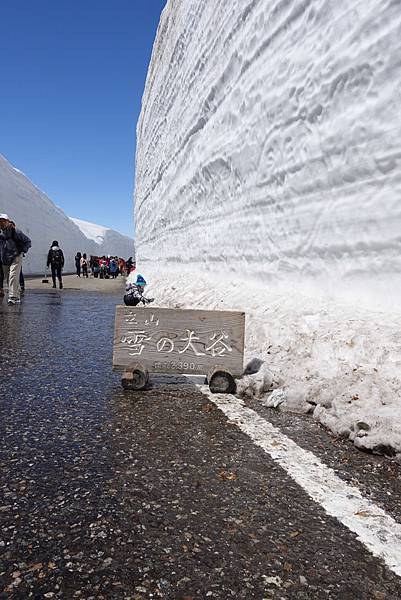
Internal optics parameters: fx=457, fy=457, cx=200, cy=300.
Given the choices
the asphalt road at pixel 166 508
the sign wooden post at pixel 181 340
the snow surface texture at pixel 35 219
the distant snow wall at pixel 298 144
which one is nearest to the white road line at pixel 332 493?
the asphalt road at pixel 166 508

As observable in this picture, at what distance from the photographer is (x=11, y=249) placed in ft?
29.7

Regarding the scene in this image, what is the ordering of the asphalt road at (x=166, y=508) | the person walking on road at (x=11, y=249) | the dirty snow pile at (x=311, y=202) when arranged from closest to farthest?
the asphalt road at (x=166, y=508), the dirty snow pile at (x=311, y=202), the person walking on road at (x=11, y=249)

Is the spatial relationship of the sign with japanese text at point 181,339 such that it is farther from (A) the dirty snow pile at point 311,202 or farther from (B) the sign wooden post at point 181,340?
(A) the dirty snow pile at point 311,202

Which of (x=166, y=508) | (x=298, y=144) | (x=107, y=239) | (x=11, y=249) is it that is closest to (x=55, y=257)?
(x=11, y=249)

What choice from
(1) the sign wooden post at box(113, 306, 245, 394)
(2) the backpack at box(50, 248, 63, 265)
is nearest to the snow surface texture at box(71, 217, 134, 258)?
(2) the backpack at box(50, 248, 63, 265)

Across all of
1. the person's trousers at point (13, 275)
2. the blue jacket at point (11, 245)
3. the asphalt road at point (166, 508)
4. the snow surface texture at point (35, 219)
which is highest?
the snow surface texture at point (35, 219)

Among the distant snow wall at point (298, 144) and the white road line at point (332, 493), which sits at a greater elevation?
the distant snow wall at point (298, 144)

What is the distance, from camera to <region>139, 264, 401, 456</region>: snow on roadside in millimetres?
2471

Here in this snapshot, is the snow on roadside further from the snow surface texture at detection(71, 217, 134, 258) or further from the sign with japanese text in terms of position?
the snow surface texture at detection(71, 217, 134, 258)

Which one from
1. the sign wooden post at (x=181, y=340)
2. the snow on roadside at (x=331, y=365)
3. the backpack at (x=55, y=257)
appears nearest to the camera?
the snow on roadside at (x=331, y=365)

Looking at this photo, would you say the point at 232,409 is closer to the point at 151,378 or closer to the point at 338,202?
the point at 151,378

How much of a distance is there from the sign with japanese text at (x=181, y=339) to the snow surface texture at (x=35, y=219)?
3542 cm

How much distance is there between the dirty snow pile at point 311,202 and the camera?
3.02m

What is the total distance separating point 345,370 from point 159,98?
47.5 feet
